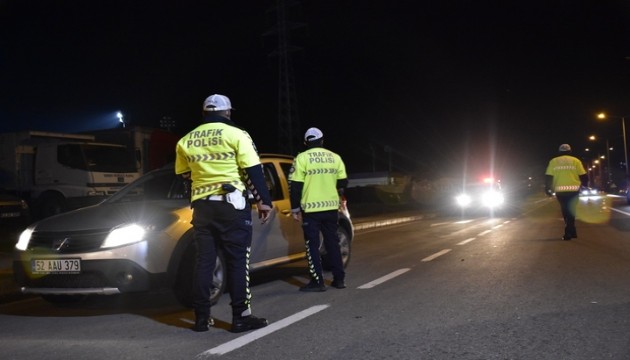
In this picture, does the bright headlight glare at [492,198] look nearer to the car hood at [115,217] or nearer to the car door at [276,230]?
the car door at [276,230]

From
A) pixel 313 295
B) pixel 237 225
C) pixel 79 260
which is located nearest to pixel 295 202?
pixel 313 295

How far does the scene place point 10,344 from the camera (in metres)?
4.73

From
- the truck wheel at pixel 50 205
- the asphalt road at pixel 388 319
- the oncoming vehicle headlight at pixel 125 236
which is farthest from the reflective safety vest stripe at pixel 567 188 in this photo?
the truck wheel at pixel 50 205

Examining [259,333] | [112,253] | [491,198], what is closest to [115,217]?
[112,253]

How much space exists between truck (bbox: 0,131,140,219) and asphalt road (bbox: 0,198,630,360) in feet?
29.4

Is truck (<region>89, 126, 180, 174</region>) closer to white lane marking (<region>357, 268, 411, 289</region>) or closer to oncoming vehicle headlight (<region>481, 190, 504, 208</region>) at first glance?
white lane marking (<region>357, 268, 411, 289</region>)

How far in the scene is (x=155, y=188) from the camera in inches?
273

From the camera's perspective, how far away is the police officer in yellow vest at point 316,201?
6551 mm

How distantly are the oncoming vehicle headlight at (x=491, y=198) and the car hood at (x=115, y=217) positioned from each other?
23.8 metres

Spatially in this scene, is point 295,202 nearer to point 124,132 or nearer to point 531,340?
point 531,340

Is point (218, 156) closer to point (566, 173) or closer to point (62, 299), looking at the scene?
point (62, 299)

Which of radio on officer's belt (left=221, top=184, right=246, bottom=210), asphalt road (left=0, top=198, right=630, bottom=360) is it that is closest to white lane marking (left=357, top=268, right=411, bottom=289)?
asphalt road (left=0, top=198, right=630, bottom=360)

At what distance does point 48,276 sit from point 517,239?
30.3 ft

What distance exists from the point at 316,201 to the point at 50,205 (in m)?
11.5
